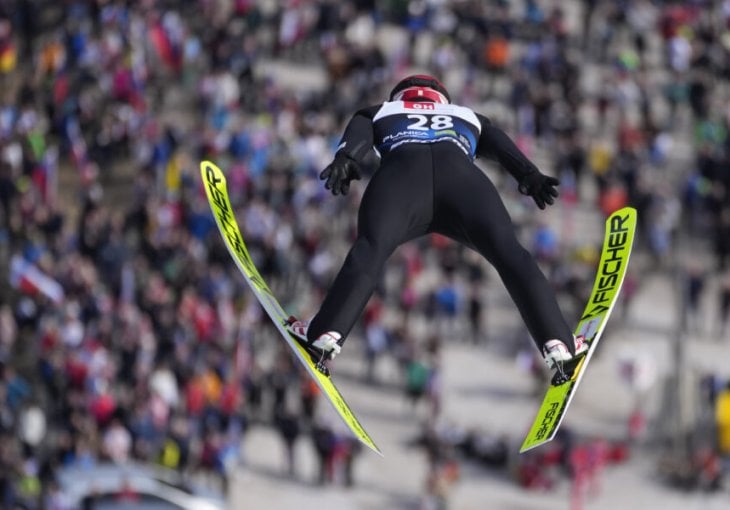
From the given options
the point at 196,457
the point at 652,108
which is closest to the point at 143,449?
the point at 196,457

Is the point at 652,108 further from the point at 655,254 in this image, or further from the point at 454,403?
the point at 454,403

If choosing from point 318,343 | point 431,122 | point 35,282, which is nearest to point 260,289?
point 318,343

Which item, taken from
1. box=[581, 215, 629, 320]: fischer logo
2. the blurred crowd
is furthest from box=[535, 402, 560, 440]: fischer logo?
the blurred crowd

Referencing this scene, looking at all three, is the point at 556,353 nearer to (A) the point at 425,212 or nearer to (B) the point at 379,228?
(A) the point at 425,212

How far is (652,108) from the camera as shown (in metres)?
36.7

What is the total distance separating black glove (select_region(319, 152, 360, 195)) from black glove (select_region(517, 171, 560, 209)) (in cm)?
129

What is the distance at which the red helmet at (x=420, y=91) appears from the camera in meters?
15.2

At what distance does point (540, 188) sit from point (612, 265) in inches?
52.1

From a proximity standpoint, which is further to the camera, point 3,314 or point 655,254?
point 655,254

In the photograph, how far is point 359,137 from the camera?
14.6 meters

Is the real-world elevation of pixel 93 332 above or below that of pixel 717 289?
below

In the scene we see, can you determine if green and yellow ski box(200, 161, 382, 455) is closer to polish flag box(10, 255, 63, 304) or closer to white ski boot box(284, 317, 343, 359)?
white ski boot box(284, 317, 343, 359)

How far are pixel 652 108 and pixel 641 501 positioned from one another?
929cm

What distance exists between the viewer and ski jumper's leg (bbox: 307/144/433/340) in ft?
46.7
